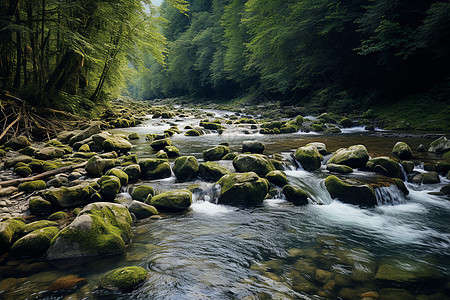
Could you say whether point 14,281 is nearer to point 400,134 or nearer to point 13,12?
point 13,12

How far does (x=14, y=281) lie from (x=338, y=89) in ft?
67.2

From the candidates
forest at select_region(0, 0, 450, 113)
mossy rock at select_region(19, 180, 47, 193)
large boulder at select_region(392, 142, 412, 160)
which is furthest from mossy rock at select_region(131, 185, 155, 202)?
large boulder at select_region(392, 142, 412, 160)

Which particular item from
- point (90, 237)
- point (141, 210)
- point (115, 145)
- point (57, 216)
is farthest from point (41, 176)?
point (90, 237)

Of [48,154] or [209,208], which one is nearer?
[209,208]

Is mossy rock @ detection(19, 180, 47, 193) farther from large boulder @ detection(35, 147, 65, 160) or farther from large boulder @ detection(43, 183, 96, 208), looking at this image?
large boulder @ detection(35, 147, 65, 160)

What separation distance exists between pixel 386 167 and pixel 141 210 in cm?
518

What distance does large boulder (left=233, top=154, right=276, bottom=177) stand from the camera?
17.1ft

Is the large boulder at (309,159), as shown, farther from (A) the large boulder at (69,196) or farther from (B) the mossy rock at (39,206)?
(B) the mossy rock at (39,206)

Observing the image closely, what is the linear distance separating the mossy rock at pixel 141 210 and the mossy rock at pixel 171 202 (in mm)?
163

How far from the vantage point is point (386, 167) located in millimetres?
5230

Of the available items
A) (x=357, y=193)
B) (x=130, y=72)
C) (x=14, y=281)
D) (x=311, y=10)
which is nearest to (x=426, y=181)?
(x=357, y=193)

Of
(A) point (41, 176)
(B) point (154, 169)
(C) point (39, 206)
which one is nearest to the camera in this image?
(C) point (39, 206)

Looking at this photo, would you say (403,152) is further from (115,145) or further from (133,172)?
(115,145)

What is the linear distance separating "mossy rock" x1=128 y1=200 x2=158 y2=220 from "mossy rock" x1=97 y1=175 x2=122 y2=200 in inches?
23.0
